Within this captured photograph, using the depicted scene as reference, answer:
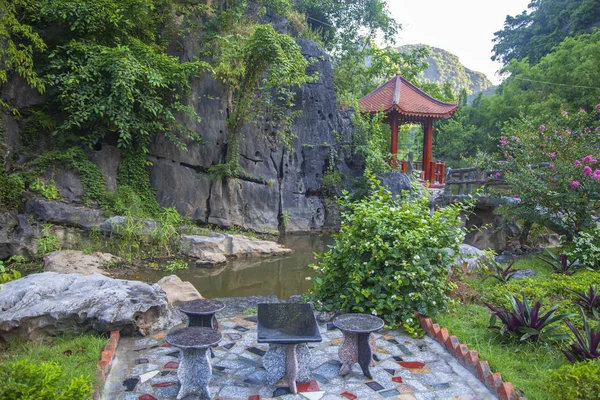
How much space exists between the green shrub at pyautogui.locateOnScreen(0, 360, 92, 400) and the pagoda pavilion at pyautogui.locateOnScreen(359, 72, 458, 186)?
1318 centimetres

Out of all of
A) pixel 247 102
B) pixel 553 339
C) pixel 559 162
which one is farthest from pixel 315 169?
pixel 553 339

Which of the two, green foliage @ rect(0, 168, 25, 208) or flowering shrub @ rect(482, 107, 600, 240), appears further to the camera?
green foliage @ rect(0, 168, 25, 208)

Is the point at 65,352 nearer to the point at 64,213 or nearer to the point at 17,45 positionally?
the point at 64,213

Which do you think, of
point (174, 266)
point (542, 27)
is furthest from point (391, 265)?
point (542, 27)

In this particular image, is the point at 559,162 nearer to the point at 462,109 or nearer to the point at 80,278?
the point at 80,278

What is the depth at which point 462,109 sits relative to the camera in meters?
23.2

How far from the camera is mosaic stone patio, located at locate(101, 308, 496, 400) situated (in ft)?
10.9

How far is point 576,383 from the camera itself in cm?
277

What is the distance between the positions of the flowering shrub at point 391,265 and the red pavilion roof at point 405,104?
10082 mm

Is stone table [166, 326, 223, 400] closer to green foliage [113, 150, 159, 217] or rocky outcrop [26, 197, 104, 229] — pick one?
rocky outcrop [26, 197, 104, 229]

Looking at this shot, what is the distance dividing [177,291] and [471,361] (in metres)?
3.85

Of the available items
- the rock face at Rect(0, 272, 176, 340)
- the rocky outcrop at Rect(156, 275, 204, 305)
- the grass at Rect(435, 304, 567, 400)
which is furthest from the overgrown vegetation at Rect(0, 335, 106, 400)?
the grass at Rect(435, 304, 567, 400)

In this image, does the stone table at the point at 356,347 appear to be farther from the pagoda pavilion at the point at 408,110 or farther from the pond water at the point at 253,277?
the pagoda pavilion at the point at 408,110

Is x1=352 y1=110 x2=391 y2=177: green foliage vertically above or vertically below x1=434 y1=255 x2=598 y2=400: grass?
above
